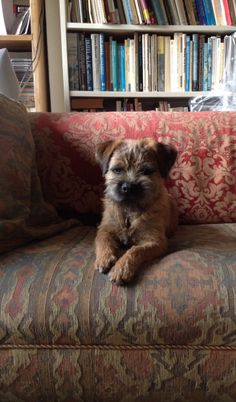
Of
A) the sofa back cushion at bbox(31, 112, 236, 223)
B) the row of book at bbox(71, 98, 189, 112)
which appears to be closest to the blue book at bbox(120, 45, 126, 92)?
the row of book at bbox(71, 98, 189, 112)

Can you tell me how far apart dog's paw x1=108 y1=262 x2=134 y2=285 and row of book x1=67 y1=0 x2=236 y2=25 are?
2055 mm

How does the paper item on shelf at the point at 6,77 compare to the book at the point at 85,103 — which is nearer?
the paper item on shelf at the point at 6,77

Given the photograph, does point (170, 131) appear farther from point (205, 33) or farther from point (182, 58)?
point (205, 33)

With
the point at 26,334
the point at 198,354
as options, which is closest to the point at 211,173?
the point at 198,354

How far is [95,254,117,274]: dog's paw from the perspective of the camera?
106 cm

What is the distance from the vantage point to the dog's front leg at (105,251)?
107cm

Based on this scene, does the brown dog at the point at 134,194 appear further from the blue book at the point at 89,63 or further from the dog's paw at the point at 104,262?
the blue book at the point at 89,63

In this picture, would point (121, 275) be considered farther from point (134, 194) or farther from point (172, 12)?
point (172, 12)

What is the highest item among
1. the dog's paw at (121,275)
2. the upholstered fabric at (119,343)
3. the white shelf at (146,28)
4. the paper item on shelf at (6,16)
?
the paper item on shelf at (6,16)

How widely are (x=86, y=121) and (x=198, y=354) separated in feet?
3.98

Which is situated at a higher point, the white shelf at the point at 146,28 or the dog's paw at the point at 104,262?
the white shelf at the point at 146,28

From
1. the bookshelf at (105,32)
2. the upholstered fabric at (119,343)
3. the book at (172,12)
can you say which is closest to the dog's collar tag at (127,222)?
the upholstered fabric at (119,343)

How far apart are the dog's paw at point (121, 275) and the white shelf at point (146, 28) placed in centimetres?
204

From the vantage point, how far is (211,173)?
1.72m
